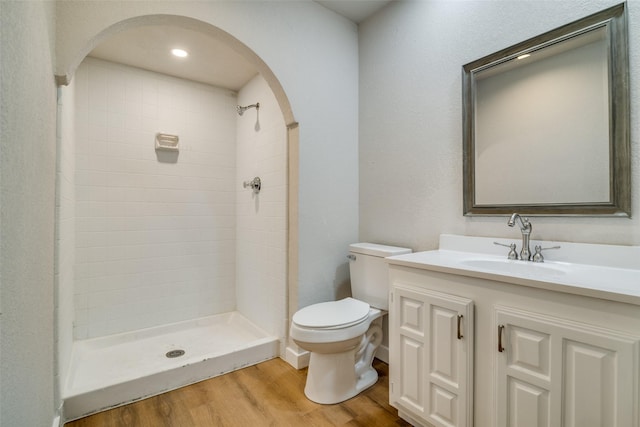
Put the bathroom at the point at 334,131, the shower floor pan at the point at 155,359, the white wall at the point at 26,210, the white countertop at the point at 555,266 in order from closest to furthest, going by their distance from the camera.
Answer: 1. the white wall at the point at 26,210
2. the bathroom at the point at 334,131
3. the white countertop at the point at 555,266
4. the shower floor pan at the point at 155,359

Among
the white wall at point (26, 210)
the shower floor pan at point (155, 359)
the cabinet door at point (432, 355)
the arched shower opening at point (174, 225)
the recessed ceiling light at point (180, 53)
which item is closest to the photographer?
the white wall at point (26, 210)

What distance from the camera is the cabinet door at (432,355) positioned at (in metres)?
1.24

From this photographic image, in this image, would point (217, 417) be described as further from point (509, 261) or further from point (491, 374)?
point (509, 261)

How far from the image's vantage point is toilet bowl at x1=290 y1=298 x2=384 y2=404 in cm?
162

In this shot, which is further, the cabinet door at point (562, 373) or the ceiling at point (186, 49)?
→ the ceiling at point (186, 49)

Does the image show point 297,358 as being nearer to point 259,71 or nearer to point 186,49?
point 259,71

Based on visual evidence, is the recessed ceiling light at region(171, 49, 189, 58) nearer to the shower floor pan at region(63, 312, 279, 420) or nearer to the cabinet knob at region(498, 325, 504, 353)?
the shower floor pan at region(63, 312, 279, 420)

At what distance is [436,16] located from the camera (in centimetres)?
191

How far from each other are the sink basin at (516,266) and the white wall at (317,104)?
1005 millimetres

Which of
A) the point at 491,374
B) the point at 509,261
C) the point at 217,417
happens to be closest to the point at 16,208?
the point at 217,417

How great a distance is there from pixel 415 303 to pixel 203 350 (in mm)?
1810

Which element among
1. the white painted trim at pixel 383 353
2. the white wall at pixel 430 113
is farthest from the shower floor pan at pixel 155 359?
the white wall at pixel 430 113

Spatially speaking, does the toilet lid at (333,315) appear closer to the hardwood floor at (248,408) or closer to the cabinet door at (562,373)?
the hardwood floor at (248,408)

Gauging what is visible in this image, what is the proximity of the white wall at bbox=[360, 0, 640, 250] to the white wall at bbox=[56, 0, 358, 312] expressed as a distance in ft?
0.44
